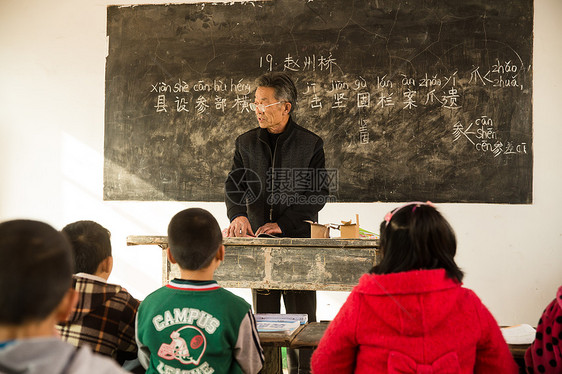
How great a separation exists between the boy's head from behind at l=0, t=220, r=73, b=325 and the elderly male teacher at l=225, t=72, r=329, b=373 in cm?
226

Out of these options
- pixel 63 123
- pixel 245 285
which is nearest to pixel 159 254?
pixel 63 123

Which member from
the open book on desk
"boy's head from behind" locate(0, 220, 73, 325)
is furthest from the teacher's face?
"boy's head from behind" locate(0, 220, 73, 325)

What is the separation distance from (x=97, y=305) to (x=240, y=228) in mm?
1517

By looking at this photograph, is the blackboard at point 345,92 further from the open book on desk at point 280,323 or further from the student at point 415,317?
the student at point 415,317

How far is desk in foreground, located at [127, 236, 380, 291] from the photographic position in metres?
2.73

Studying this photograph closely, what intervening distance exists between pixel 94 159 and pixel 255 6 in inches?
75.6

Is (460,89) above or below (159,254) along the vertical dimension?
above

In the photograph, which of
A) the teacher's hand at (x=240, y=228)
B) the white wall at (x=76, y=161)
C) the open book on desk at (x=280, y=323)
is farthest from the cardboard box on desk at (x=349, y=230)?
the white wall at (x=76, y=161)

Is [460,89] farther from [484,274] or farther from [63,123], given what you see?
[63,123]

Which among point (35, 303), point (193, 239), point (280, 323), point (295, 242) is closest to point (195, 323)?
point (193, 239)

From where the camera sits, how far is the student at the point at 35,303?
30.5 inches

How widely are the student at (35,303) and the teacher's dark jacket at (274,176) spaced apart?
2.35 meters

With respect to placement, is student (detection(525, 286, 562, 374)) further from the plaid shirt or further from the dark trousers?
the dark trousers

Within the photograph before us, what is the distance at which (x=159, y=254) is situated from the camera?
4730mm
